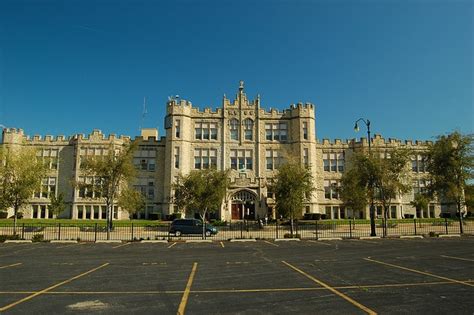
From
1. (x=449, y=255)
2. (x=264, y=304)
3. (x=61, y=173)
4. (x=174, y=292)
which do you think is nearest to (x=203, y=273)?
(x=174, y=292)

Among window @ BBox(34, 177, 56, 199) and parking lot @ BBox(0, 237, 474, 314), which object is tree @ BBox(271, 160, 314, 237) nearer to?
parking lot @ BBox(0, 237, 474, 314)

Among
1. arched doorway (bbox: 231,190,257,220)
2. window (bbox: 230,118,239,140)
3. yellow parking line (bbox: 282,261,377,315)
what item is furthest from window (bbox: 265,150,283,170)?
yellow parking line (bbox: 282,261,377,315)

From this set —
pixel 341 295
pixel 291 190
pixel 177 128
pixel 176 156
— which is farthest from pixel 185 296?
pixel 177 128

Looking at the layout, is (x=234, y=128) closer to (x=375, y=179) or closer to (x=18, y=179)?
(x=375, y=179)

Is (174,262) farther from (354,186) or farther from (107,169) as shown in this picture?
(354,186)

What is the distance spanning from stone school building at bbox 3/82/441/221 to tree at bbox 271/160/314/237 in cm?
1707

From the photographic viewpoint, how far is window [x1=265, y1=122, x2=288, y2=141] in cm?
5522

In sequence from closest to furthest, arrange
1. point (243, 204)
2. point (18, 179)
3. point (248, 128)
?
point (18, 179), point (243, 204), point (248, 128)

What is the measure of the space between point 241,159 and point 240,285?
145 feet

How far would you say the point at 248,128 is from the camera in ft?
180

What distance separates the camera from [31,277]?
38.8ft

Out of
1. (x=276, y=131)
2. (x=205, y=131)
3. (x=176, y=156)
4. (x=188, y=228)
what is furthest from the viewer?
(x=276, y=131)

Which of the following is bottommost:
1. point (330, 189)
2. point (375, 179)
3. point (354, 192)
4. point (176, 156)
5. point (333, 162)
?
point (354, 192)

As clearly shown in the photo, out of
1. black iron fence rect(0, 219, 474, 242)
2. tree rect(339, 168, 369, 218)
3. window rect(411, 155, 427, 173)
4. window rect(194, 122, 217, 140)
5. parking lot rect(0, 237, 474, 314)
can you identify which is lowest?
black iron fence rect(0, 219, 474, 242)
